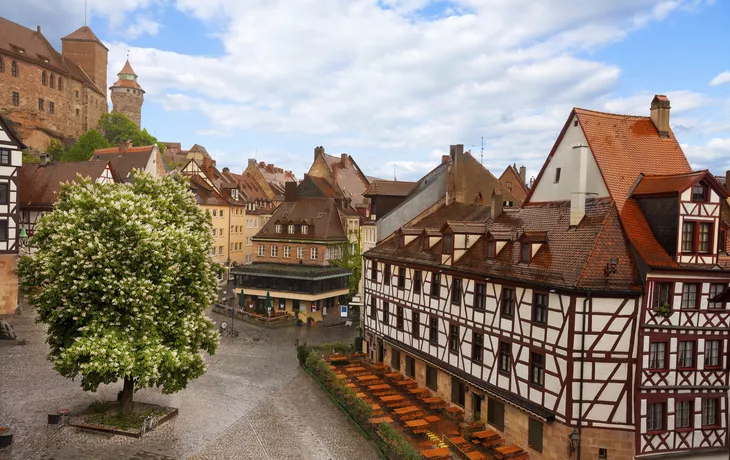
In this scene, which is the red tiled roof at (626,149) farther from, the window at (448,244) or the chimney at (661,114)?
the window at (448,244)

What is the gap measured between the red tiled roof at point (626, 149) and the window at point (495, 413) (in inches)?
388

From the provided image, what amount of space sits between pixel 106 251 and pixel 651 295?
1964 centimetres

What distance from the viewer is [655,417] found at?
20641 millimetres

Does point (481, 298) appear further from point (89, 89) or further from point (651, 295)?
point (89, 89)

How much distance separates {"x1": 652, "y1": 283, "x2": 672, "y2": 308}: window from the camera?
20.4 metres

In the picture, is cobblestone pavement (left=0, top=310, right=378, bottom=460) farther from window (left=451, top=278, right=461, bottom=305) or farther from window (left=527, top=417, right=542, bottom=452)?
window (left=451, top=278, right=461, bottom=305)

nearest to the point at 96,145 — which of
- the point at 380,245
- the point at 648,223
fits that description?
the point at 380,245

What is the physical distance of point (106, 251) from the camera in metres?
21.8

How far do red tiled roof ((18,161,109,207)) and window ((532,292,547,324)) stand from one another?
1641 inches

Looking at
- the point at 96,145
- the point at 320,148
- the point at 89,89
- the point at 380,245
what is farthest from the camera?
the point at 89,89

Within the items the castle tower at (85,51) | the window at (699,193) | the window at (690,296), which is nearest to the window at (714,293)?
the window at (690,296)

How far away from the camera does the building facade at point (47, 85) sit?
80.1 metres

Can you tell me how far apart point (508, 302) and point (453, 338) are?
15.8 feet

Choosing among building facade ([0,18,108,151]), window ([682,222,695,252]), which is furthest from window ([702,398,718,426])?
building facade ([0,18,108,151])
